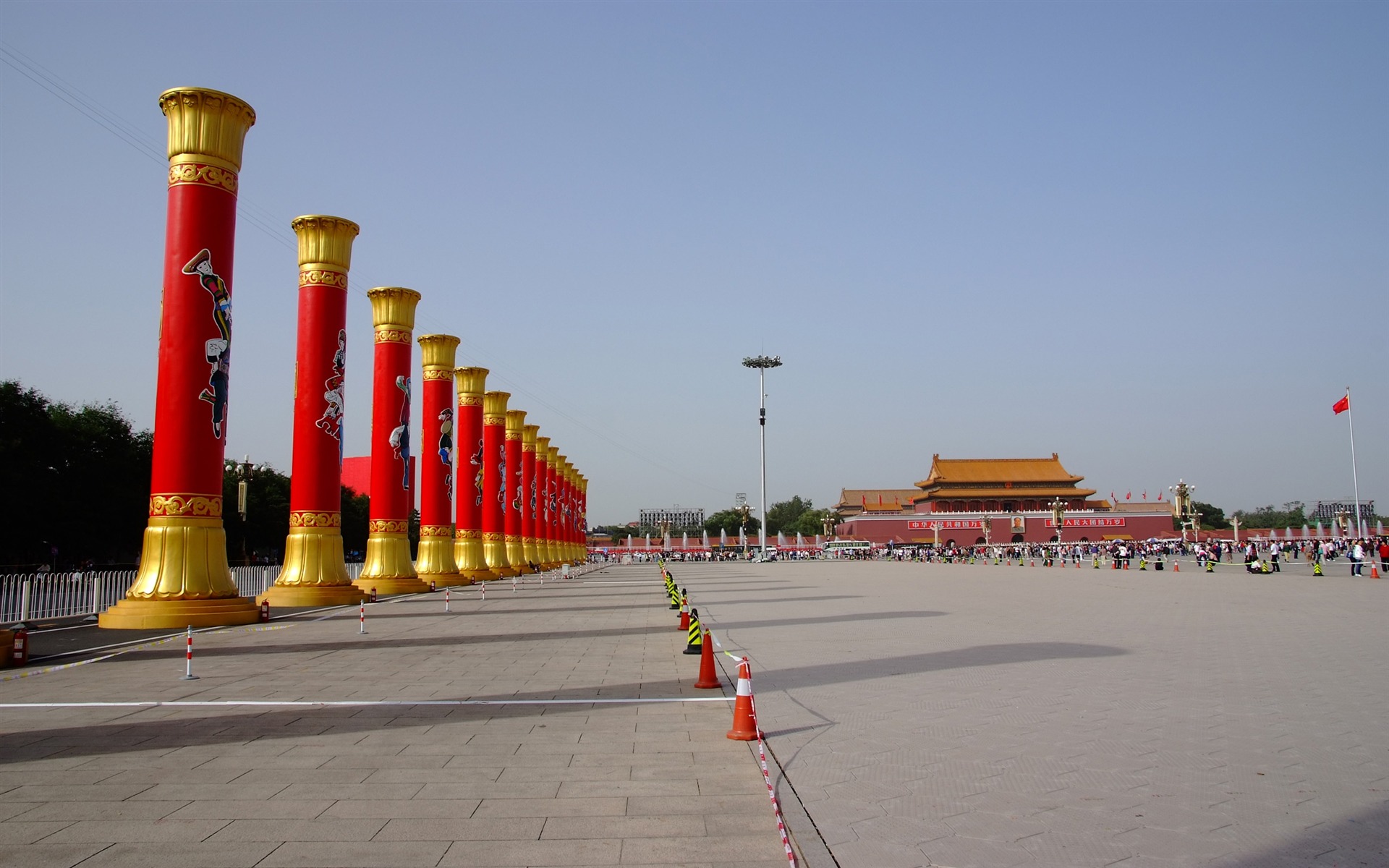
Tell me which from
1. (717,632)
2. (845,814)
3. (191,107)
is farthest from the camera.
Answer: (191,107)

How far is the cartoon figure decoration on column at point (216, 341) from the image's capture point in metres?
18.5

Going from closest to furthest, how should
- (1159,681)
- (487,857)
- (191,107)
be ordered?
(487,857) → (1159,681) → (191,107)

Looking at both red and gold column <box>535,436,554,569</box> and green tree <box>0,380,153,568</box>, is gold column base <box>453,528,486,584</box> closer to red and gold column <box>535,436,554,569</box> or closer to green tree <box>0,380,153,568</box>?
green tree <box>0,380,153,568</box>

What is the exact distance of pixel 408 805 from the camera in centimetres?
581

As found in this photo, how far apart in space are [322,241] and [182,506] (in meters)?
9.47

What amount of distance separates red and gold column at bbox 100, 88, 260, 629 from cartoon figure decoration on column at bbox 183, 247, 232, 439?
0.06 ft

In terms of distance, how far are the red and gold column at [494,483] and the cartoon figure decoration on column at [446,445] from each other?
223 inches

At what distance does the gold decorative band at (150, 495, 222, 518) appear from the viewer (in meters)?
18.0

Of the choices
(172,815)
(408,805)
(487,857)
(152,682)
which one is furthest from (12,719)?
(487,857)

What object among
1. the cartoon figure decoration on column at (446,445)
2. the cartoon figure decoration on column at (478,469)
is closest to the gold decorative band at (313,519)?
the cartoon figure decoration on column at (446,445)

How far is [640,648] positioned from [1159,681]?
282 inches

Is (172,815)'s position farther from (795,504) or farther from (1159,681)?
(795,504)

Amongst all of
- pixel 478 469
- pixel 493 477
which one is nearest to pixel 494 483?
pixel 493 477

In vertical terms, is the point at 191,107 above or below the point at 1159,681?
above
